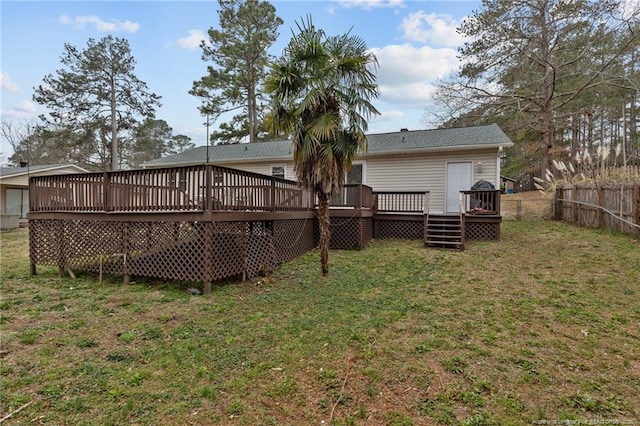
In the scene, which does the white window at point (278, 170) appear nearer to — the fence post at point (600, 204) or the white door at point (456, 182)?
the white door at point (456, 182)

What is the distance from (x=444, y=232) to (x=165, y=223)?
7.64m

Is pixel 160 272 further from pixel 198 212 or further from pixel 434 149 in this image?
pixel 434 149

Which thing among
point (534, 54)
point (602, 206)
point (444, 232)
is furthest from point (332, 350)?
point (534, 54)

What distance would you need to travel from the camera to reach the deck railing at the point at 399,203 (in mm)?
11227

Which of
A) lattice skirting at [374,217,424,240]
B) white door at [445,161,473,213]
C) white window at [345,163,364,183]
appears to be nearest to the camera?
lattice skirting at [374,217,424,240]

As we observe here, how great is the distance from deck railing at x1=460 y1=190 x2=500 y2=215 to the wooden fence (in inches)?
98.7

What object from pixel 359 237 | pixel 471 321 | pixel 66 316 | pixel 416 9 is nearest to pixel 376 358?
pixel 471 321

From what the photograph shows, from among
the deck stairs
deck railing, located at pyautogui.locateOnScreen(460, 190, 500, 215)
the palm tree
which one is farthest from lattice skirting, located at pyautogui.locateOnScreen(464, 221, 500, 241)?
the palm tree

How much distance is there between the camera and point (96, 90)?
22594 mm

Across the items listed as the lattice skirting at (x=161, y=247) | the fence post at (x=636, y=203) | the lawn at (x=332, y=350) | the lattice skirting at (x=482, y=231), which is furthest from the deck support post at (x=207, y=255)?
the fence post at (x=636, y=203)

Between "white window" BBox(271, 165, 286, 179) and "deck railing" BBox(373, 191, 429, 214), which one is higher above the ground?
"white window" BBox(271, 165, 286, 179)

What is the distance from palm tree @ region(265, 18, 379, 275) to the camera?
19.2 feet

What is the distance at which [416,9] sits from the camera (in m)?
12.7

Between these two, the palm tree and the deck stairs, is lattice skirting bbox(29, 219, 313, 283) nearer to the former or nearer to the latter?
the palm tree
